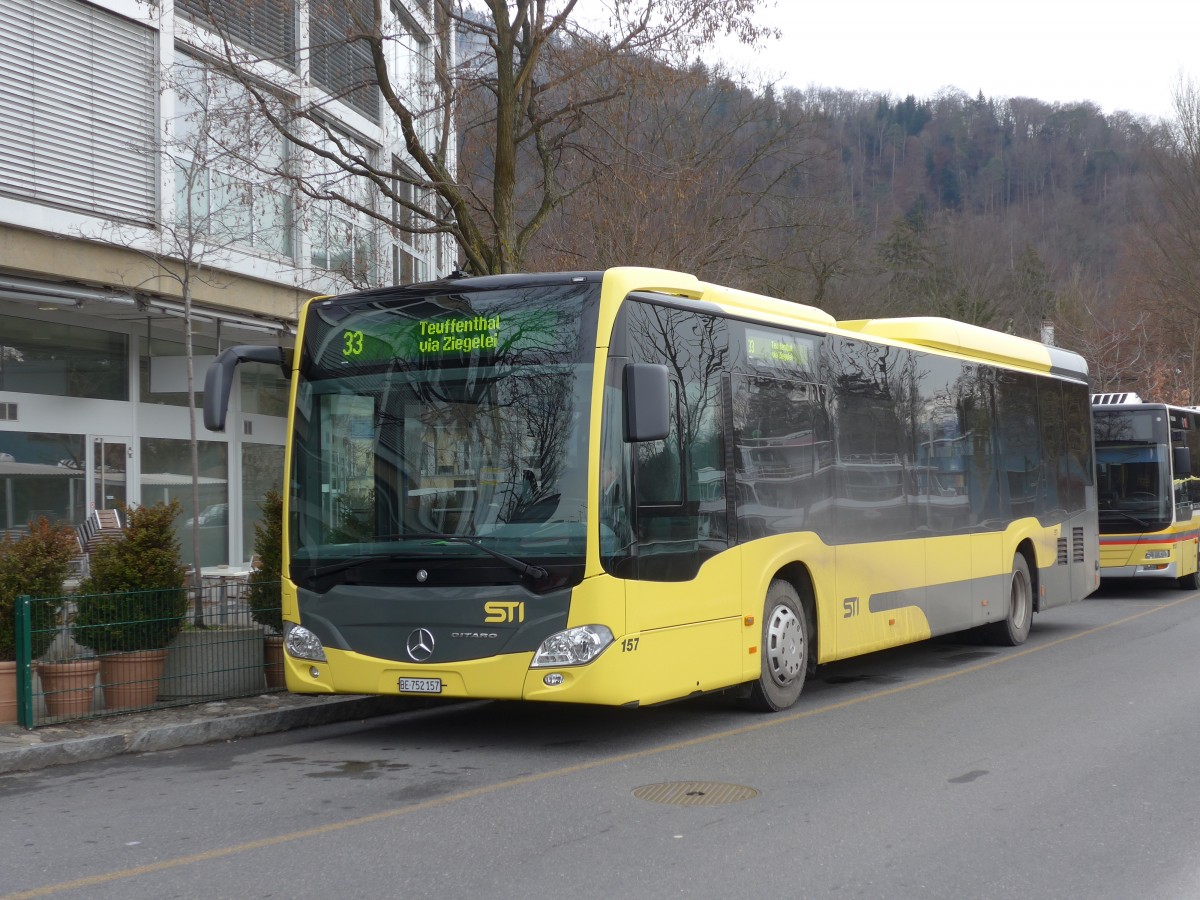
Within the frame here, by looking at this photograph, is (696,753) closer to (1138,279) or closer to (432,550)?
(432,550)

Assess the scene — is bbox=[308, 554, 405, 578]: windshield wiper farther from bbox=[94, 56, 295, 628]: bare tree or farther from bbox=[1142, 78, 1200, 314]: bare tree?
bbox=[1142, 78, 1200, 314]: bare tree

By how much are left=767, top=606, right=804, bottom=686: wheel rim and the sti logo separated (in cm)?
239

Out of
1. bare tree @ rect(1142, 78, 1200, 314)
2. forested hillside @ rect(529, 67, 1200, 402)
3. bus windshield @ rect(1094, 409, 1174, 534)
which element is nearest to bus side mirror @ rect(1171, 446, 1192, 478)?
bus windshield @ rect(1094, 409, 1174, 534)

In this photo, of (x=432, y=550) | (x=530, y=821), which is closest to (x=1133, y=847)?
(x=530, y=821)

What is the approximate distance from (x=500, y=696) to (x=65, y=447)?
1213cm

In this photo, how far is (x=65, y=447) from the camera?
712 inches

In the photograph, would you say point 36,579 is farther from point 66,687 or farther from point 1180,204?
point 1180,204

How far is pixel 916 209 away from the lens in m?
64.4

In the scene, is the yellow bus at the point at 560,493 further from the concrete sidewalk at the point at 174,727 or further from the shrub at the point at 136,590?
the shrub at the point at 136,590

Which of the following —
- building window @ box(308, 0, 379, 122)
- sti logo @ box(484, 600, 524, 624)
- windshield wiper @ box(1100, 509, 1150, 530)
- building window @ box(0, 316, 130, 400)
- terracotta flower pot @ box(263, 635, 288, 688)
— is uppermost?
building window @ box(308, 0, 379, 122)

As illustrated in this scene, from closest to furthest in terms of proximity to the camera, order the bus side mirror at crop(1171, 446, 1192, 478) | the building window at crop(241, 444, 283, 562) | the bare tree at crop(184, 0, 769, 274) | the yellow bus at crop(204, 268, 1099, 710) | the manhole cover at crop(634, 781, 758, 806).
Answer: the manhole cover at crop(634, 781, 758, 806)
the yellow bus at crop(204, 268, 1099, 710)
the bare tree at crop(184, 0, 769, 274)
the bus side mirror at crop(1171, 446, 1192, 478)
the building window at crop(241, 444, 283, 562)

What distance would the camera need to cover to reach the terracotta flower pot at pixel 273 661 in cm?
1070

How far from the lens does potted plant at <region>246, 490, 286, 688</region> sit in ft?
35.2

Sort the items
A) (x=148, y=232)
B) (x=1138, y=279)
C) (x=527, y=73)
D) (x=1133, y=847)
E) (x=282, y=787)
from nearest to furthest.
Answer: (x=1133, y=847) → (x=282, y=787) → (x=527, y=73) → (x=148, y=232) → (x=1138, y=279)
